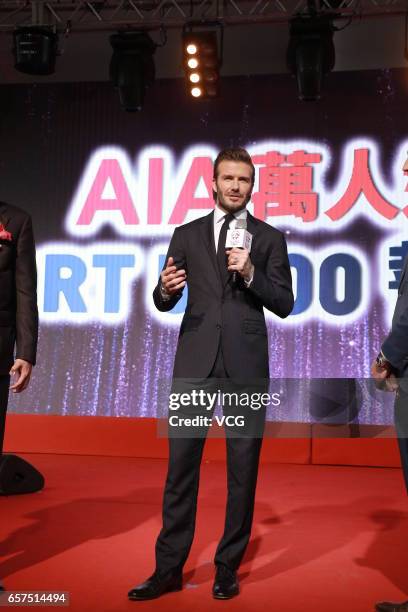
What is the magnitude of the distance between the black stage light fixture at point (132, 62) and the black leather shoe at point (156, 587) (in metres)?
4.04

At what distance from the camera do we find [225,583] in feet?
7.46

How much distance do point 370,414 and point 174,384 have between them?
3.47 m

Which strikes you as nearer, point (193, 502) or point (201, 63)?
point (193, 502)

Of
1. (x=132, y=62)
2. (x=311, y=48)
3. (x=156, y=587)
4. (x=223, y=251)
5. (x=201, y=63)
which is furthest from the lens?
(x=132, y=62)

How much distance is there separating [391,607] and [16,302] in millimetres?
1397

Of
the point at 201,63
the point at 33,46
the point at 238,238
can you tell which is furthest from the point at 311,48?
the point at 238,238

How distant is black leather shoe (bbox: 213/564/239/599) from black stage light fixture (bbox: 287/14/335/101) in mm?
3799

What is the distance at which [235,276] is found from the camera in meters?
2.36

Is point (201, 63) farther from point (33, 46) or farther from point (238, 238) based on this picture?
point (238, 238)

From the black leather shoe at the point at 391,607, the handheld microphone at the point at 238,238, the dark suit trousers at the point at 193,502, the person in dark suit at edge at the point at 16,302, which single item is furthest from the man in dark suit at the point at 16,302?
the black leather shoe at the point at 391,607

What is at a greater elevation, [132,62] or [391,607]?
[132,62]

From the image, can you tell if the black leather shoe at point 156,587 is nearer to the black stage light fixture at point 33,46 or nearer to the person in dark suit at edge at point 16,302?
the person in dark suit at edge at point 16,302

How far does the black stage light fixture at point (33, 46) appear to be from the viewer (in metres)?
5.20

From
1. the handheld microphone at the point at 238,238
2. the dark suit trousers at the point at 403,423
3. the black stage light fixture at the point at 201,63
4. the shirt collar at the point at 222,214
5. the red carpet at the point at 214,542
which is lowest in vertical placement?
the red carpet at the point at 214,542
